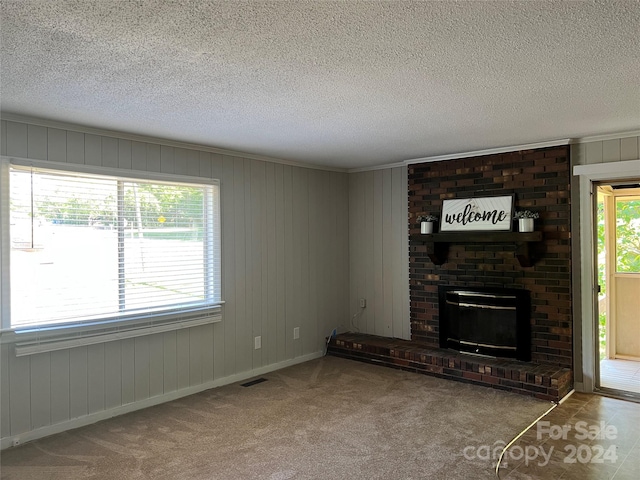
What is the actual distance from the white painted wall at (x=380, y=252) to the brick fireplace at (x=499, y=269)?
17cm

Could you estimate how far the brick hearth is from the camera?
13.3 ft

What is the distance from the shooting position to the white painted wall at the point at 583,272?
420 cm

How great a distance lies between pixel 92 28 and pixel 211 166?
2614 millimetres

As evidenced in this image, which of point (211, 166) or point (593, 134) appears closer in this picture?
point (593, 134)

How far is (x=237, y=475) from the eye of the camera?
278cm

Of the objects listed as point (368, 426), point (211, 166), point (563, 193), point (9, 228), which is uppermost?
point (211, 166)

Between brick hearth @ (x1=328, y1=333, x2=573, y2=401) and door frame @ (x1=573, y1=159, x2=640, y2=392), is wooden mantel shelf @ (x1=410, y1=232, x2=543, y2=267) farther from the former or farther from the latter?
brick hearth @ (x1=328, y1=333, x2=573, y2=401)

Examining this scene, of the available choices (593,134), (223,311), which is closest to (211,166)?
(223,311)

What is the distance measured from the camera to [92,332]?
3.64 m

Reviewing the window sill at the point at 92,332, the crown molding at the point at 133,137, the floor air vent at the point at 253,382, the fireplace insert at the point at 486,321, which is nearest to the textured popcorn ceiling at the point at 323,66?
the crown molding at the point at 133,137

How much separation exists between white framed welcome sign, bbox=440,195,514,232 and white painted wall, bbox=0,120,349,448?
1.46 m

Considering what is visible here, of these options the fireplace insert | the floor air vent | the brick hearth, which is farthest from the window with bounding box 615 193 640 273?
the floor air vent

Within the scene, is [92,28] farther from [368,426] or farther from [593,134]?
[593,134]

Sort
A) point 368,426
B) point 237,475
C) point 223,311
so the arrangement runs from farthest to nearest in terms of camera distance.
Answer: point 223,311, point 368,426, point 237,475
